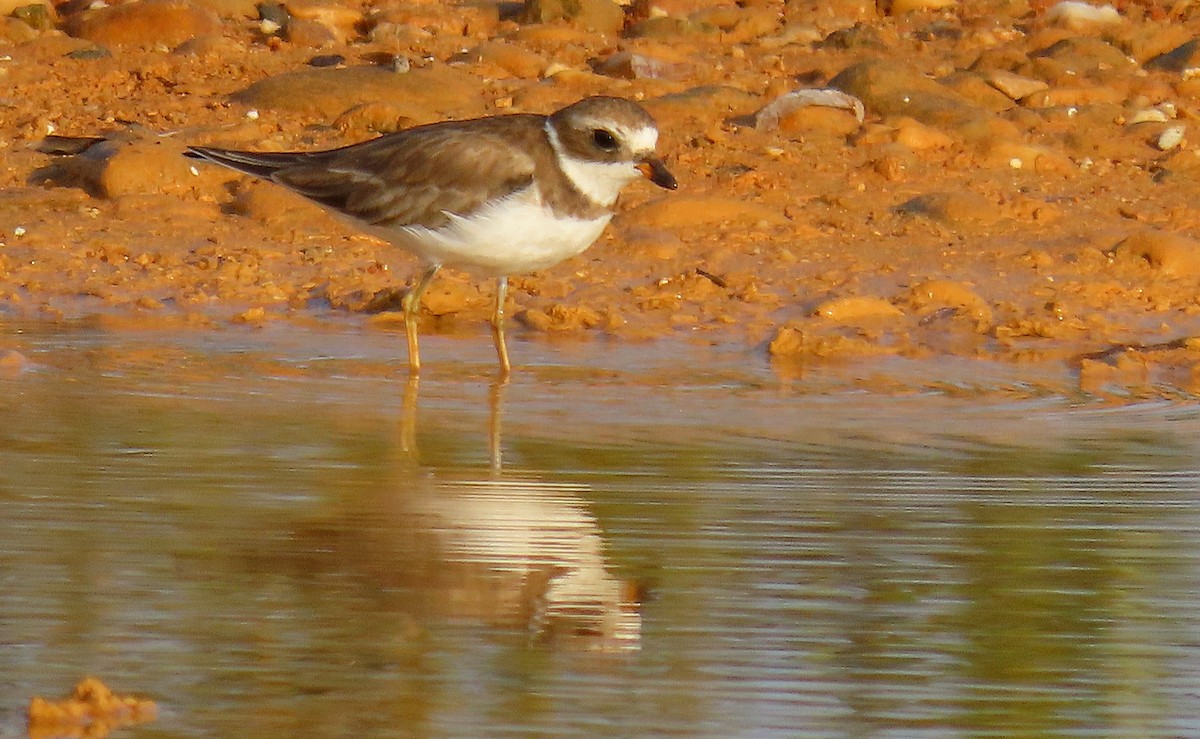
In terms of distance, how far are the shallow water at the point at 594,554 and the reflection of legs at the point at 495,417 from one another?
Answer: 0.02 m

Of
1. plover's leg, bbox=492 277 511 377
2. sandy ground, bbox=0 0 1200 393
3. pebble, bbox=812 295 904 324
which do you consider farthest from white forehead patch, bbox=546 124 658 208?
pebble, bbox=812 295 904 324

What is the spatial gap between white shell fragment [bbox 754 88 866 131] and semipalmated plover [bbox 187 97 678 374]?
317 cm

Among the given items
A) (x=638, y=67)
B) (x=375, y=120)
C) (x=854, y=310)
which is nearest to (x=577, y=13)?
(x=638, y=67)

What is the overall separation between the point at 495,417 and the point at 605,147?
138 centimetres

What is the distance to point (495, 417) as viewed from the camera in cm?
643

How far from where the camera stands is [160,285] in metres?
8.88

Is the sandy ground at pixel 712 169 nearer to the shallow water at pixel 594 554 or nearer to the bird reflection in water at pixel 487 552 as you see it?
the shallow water at pixel 594 554

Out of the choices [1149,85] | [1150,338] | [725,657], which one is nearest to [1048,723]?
[725,657]

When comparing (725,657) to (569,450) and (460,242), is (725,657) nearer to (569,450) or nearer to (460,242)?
(569,450)

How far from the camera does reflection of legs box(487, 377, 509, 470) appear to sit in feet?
18.9

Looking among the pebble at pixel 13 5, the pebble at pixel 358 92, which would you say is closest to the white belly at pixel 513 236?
the pebble at pixel 358 92

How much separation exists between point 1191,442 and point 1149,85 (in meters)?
5.68

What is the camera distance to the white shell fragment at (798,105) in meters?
10.8

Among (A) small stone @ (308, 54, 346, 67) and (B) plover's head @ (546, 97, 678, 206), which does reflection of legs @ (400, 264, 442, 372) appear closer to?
(B) plover's head @ (546, 97, 678, 206)
